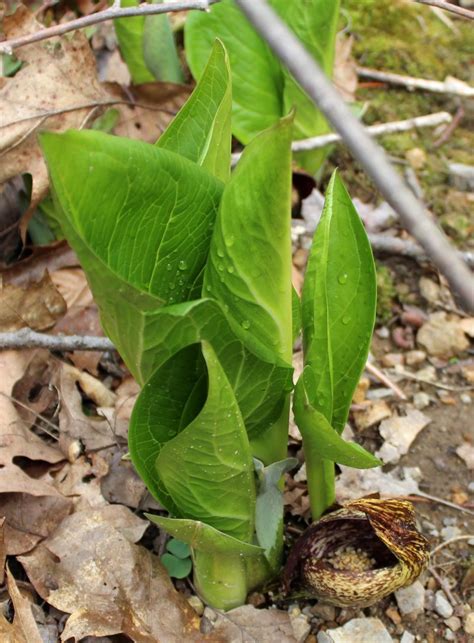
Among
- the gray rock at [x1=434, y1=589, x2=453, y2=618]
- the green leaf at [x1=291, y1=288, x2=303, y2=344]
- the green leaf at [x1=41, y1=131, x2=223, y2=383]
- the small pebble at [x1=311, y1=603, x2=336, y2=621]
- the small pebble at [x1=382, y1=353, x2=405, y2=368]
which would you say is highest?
the green leaf at [x1=41, y1=131, x2=223, y2=383]

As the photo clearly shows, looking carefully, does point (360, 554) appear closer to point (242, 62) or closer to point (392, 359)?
point (392, 359)

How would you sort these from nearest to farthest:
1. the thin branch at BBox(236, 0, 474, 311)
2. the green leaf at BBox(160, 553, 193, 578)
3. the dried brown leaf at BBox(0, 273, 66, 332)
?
the thin branch at BBox(236, 0, 474, 311) → the green leaf at BBox(160, 553, 193, 578) → the dried brown leaf at BBox(0, 273, 66, 332)

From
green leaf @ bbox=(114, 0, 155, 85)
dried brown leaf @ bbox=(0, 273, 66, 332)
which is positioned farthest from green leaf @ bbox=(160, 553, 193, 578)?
green leaf @ bbox=(114, 0, 155, 85)

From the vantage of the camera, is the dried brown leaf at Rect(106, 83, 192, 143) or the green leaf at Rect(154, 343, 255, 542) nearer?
the green leaf at Rect(154, 343, 255, 542)

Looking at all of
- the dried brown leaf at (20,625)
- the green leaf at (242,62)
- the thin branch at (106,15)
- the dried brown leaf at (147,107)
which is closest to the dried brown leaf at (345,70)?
the green leaf at (242,62)

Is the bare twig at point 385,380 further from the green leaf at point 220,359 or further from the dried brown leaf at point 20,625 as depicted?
the dried brown leaf at point 20,625

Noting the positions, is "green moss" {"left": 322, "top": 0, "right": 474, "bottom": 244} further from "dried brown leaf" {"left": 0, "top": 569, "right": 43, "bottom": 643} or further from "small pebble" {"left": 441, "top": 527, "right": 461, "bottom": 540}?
"dried brown leaf" {"left": 0, "top": 569, "right": 43, "bottom": 643}
